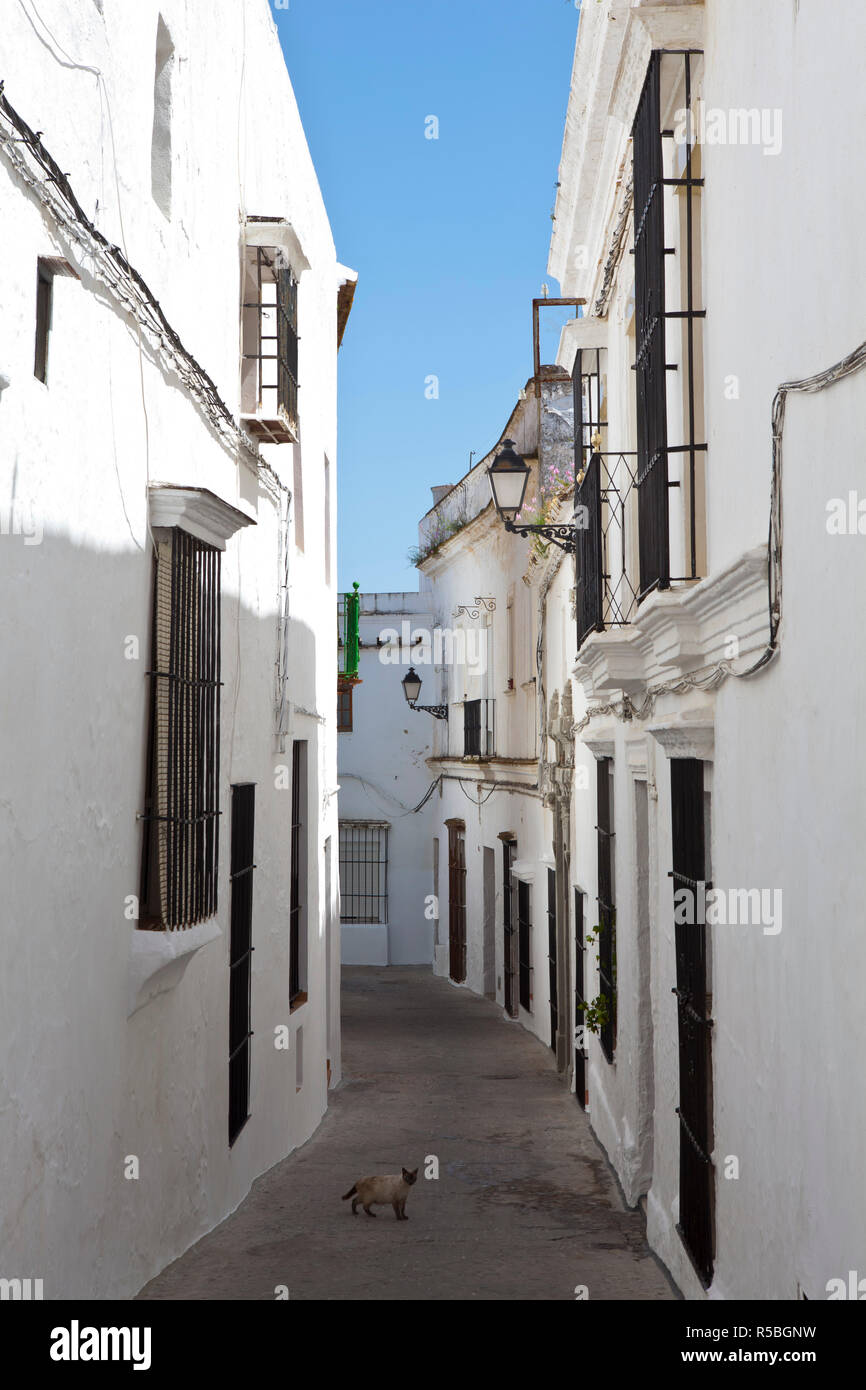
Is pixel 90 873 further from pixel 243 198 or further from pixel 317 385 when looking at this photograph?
pixel 317 385

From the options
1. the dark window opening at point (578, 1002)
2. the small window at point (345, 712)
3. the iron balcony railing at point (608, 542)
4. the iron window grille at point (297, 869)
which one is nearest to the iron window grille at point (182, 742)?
the iron balcony railing at point (608, 542)

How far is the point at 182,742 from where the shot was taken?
592 cm

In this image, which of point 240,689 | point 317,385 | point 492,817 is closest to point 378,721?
point 492,817

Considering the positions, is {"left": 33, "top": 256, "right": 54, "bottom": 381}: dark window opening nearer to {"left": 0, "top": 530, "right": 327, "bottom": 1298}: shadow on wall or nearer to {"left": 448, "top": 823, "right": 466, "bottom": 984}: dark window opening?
{"left": 0, "top": 530, "right": 327, "bottom": 1298}: shadow on wall

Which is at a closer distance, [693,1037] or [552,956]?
[693,1037]

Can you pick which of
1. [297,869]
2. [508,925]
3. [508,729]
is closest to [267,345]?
[297,869]

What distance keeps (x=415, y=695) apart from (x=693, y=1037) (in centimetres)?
1664

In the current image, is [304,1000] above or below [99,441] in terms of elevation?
below

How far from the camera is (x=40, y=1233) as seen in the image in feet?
13.5

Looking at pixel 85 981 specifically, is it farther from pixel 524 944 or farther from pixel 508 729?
pixel 508 729

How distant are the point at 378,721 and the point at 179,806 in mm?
19621

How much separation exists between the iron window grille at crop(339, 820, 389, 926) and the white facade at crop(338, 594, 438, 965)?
0.02 metres

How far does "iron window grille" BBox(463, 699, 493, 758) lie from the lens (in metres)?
19.0

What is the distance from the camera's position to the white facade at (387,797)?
24.5m
